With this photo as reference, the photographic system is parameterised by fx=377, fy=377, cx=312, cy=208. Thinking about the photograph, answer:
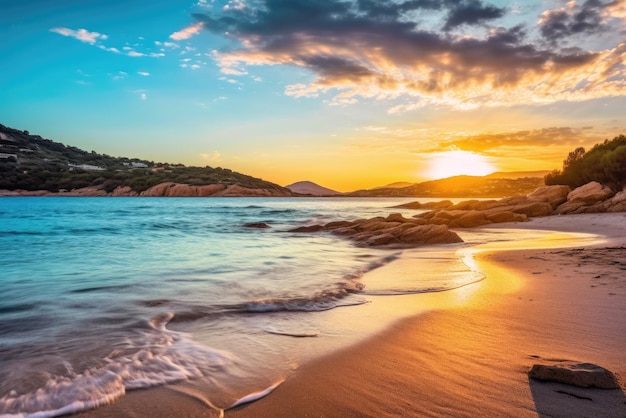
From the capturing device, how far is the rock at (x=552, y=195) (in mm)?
31141

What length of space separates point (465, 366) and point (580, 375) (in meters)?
0.86

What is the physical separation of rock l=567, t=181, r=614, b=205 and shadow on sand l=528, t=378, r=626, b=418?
31580mm

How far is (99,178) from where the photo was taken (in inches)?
4382

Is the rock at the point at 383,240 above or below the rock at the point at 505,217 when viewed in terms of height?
below

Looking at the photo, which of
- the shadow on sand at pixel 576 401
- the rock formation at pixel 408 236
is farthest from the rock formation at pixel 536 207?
the shadow on sand at pixel 576 401

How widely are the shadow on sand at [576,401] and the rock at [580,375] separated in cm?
3

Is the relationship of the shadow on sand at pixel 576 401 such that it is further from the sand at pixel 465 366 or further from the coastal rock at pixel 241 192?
the coastal rock at pixel 241 192

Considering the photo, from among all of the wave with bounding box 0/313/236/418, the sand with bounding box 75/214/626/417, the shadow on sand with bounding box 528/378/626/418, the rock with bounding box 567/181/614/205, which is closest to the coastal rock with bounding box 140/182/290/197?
the rock with bounding box 567/181/614/205

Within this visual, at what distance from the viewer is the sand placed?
2613 millimetres

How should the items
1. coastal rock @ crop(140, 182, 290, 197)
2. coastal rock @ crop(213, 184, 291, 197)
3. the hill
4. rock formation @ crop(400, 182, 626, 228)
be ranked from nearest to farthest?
rock formation @ crop(400, 182, 626, 228)
the hill
coastal rock @ crop(140, 182, 290, 197)
coastal rock @ crop(213, 184, 291, 197)

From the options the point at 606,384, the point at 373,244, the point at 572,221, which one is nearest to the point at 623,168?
the point at 572,221

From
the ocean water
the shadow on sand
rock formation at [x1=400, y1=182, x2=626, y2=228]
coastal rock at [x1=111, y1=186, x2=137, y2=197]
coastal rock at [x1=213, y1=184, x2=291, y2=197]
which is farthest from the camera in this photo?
coastal rock at [x1=213, y1=184, x2=291, y2=197]

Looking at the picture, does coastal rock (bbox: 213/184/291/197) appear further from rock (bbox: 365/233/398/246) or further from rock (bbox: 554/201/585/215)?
rock (bbox: 365/233/398/246)

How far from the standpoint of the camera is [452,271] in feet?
28.6
